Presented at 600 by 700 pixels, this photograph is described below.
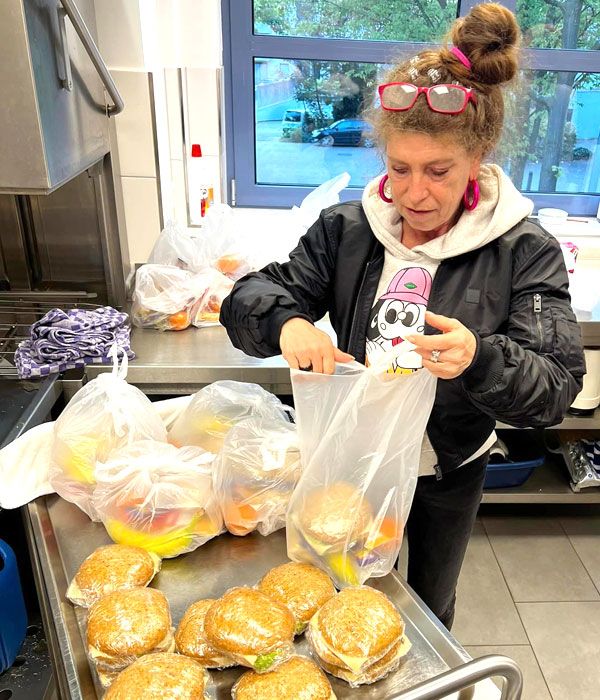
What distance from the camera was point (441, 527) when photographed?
120 cm

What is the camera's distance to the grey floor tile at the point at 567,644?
1.57 meters

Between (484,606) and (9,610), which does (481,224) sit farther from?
(484,606)

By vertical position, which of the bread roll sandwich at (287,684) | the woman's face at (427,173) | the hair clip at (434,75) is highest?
the hair clip at (434,75)

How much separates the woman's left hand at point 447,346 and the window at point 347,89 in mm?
1398

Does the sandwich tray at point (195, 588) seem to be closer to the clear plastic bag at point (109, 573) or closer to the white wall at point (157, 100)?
the clear plastic bag at point (109, 573)

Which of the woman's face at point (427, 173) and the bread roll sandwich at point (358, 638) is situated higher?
the woman's face at point (427, 173)

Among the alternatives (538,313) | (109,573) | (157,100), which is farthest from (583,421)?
(157,100)

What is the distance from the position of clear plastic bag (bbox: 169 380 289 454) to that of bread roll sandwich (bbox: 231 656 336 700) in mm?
437

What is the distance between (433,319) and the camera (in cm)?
79

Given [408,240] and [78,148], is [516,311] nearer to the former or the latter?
[408,240]

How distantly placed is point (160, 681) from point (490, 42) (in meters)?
0.97

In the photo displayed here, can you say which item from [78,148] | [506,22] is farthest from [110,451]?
[506,22]

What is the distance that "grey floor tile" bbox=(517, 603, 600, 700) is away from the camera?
1.57m

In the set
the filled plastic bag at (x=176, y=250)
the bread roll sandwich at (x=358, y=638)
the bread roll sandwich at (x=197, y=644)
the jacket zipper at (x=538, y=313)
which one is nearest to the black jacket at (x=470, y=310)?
the jacket zipper at (x=538, y=313)
